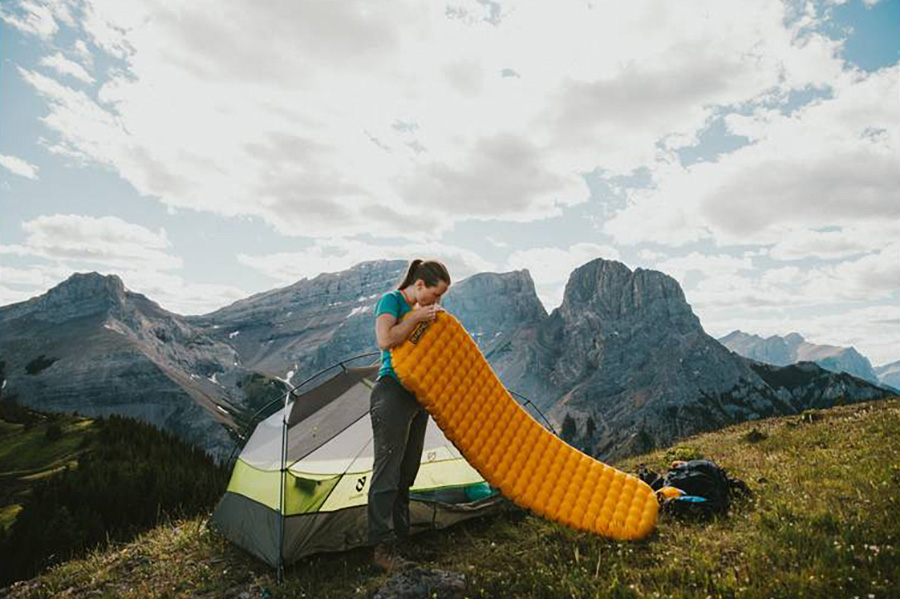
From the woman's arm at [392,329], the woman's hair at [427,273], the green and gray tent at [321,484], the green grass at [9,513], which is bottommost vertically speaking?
the green grass at [9,513]

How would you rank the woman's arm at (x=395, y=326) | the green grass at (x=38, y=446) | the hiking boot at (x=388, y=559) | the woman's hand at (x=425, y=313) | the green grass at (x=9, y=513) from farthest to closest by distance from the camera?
the green grass at (x=38, y=446)
the green grass at (x=9, y=513)
the woman's hand at (x=425, y=313)
the woman's arm at (x=395, y=326)
the hiking boot at (x=388, y=559)

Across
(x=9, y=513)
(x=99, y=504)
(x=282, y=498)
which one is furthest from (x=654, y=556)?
(x=9, y=513)

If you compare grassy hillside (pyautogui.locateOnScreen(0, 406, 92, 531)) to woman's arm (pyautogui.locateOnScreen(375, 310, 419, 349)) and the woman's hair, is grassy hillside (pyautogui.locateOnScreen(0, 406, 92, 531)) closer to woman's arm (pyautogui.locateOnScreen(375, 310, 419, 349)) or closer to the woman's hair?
woman's arm (pyautogui.locateOnScreen(375, 310, 419, 349))

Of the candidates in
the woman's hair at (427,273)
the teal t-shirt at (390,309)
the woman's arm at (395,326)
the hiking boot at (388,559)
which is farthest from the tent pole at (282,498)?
the woman's hair at (427,273)

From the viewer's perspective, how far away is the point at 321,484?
27.2ft

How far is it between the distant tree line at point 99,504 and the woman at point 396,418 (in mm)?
7520

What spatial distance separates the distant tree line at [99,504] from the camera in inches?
610

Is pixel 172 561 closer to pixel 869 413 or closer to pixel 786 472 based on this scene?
pixel 786 472

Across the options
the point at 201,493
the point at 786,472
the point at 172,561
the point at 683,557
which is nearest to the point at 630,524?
the point at 683,557

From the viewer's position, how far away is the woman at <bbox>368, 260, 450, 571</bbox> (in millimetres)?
6660

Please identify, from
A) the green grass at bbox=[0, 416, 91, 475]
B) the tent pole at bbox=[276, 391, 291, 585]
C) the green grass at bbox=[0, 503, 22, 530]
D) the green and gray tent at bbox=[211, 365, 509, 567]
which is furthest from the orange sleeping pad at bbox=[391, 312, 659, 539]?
the green grass at bbox=[0, 416, 91, 475]

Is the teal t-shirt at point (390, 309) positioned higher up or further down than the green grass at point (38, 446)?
higher up

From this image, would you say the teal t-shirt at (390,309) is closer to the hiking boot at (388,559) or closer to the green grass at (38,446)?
the hiking boot at (388,559)

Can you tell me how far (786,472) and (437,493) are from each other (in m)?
6.35
